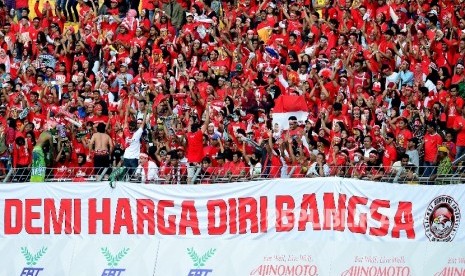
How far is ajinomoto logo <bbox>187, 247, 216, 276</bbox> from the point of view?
2144 centimetres

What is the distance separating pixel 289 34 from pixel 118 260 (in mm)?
8871

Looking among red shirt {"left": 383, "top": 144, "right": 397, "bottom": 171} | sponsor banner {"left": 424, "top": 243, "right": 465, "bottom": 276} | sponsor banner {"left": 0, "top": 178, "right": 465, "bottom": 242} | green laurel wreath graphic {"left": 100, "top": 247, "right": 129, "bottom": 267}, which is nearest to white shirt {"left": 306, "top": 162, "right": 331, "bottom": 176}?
sponsor banner {"left": 0, "top": 178, "right": 465, "bottom": 242}

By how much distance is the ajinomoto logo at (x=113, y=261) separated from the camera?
22.0 meters

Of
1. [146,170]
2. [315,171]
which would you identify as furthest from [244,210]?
[146,170]

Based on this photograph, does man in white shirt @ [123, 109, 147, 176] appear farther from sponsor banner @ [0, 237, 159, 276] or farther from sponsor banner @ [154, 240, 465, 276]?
sponsor banner @ [154, 240, 465, 276]

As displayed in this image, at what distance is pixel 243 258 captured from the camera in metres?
21.2

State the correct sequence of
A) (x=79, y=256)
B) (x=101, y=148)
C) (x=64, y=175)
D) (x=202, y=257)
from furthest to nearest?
1. (x=101, y=148)
2. (x=64, y=175)
3. (x=79, y=256)
4. (x=202, y=257)

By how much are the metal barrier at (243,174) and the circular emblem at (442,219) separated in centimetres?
57

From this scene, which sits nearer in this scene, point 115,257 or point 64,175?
point 115,257

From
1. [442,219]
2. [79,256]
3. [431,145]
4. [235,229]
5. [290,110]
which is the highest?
[290,110]

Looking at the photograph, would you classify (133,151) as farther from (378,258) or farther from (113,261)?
(378,258)

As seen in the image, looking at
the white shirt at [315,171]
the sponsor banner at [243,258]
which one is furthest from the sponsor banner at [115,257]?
the white shirt at [315,171]

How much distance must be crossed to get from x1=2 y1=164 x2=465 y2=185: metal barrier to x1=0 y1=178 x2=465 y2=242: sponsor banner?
438 mm

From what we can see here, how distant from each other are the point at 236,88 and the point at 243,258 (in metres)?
7.31
